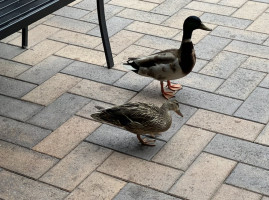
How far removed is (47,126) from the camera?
4492 millimetres

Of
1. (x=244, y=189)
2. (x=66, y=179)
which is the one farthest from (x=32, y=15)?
(x=244, y=189)

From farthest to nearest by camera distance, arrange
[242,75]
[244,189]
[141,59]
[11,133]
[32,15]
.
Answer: [242,75]
[141,59]
[11,133]
[32,15]
[244,189]

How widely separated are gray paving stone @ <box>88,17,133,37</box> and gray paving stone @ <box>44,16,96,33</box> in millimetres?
85

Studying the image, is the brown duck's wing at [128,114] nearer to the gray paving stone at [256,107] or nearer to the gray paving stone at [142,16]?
the gray paving stone at [256,107]

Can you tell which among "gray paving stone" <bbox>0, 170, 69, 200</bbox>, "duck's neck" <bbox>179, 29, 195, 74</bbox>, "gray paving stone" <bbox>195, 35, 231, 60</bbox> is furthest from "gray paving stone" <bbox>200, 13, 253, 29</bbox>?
"gray paving stone" <bbox>0, 170, 69, 200</bbox>

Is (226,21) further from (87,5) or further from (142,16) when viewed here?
(87,5)

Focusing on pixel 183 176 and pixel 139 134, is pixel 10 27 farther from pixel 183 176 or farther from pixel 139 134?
pixel 183 176

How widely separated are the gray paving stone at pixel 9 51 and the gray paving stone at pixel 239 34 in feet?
5.75

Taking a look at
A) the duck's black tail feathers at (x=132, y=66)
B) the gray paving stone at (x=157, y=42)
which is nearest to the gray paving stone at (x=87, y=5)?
the gray paving stone at (x=157, y=42)

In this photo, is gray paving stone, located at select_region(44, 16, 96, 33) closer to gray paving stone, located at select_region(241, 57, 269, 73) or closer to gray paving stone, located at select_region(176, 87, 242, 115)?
gray paving stone, located at select_region(176, 87, 242, 115)

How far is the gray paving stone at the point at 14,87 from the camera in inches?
194

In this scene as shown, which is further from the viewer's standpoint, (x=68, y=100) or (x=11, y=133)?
(x=68, y=100)

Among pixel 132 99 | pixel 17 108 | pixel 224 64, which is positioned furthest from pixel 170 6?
pixel 17 108

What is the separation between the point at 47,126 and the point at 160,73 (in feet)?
3.04
